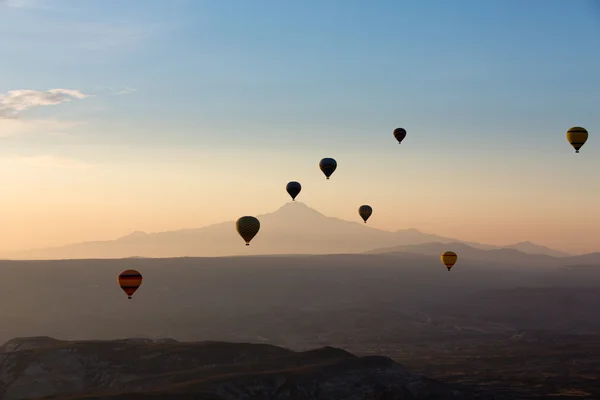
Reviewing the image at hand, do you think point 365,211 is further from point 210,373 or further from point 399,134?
point 210,373

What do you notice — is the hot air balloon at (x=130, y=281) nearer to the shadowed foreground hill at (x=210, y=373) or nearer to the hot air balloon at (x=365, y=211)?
the shadowed foreground hill at (x=210, y=373)

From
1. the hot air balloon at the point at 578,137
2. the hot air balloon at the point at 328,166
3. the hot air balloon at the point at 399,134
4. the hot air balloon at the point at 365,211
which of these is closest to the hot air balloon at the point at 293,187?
the hot air balloon at the point at 328,166

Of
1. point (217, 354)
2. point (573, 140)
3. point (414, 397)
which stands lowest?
point (414, 397)

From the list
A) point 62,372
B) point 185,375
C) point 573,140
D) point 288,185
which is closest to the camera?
point 573,140

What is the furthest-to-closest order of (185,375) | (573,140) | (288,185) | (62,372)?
(62,372) < (185,375) < (288,185) < (573,140)

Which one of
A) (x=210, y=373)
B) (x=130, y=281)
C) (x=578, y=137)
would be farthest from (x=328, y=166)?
(x=210, y=373)

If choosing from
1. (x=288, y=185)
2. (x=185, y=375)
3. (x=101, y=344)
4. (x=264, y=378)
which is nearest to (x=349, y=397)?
(x=264, y=378)

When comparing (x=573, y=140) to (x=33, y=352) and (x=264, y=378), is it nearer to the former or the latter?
(x=264, y=378)
